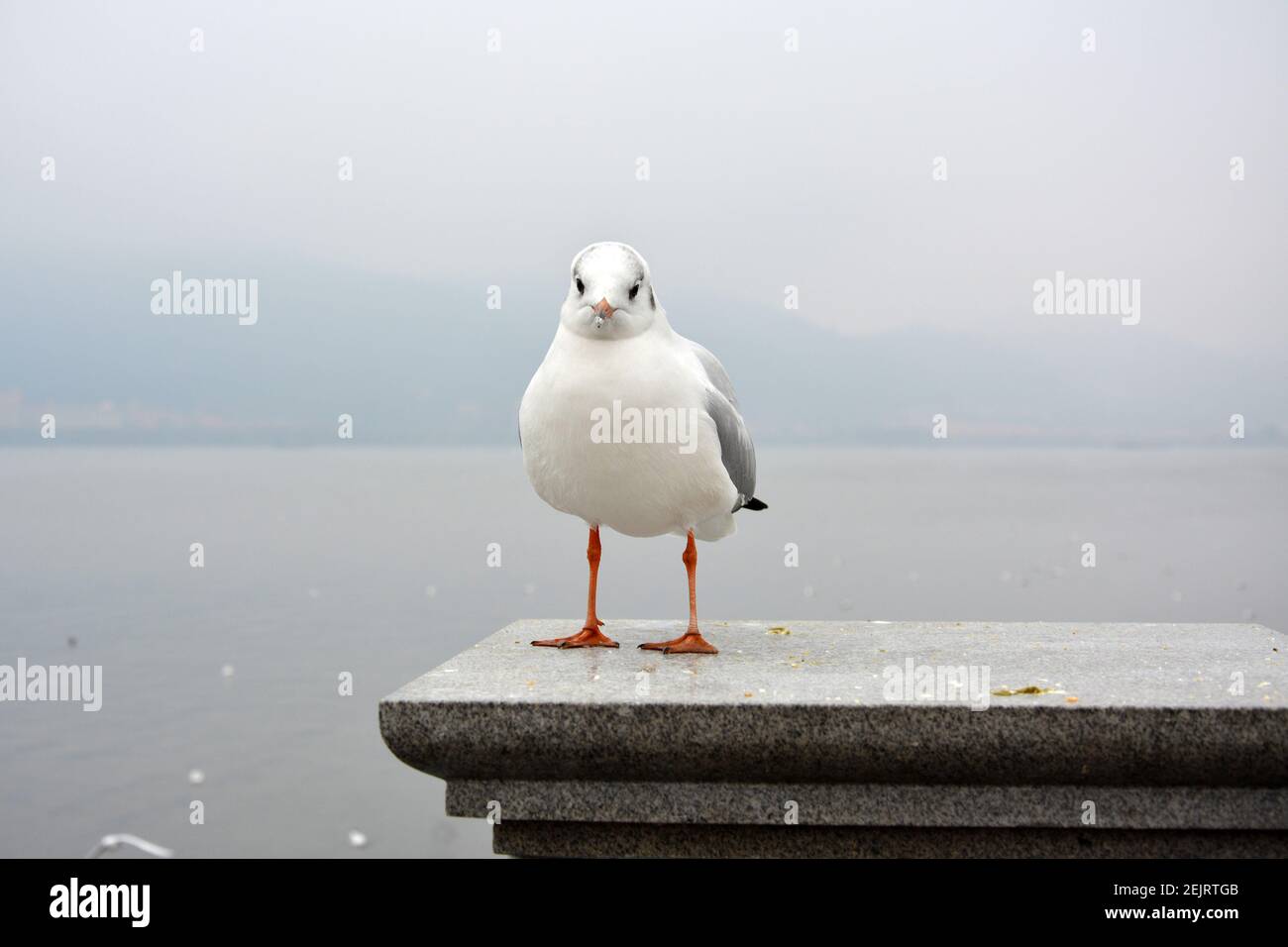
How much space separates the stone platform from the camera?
3.98 metres

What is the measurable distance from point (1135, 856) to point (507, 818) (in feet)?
7.88

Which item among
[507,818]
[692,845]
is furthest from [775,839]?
[507,818]

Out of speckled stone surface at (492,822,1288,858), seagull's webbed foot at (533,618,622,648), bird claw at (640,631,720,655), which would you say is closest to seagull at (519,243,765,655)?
bird claw at (640,631,720,655)

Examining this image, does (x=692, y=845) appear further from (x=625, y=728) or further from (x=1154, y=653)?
(x=1154, y=653)

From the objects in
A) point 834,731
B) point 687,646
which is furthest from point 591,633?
point 834,731

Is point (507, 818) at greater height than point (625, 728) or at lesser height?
lesser

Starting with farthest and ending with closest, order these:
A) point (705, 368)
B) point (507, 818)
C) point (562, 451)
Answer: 1. point (705, 368)
2. point (562, 451)
3. point (507, 818)

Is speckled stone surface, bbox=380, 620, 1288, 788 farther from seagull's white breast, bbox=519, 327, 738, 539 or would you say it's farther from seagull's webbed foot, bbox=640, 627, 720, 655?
seagull's white breast, bbox=519, 327, 738, 539

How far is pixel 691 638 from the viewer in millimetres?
5133

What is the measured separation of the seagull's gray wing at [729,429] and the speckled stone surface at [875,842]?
157 centimetres

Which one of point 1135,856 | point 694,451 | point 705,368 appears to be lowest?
point 1135,856

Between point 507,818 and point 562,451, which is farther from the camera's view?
point 562,451

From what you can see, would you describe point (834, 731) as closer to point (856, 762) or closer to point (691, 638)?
point (856, 762)

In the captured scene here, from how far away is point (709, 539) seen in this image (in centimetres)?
573
